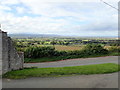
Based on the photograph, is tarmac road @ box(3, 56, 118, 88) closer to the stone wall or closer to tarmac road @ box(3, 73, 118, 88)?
tarmac road @ box(3, 73, 118, 88)

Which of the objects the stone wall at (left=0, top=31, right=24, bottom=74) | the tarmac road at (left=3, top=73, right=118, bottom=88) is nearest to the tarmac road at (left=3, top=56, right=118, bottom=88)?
the tarmac road at (left=3, top=73, right=118, bottom=88)

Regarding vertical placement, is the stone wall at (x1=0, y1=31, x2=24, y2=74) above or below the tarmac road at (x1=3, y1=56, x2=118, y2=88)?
above

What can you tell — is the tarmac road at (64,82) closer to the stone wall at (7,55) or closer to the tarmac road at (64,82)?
the tarmac road at (64,82)

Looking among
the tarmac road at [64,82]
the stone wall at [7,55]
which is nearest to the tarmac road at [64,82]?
the tarmac road at [64,82]

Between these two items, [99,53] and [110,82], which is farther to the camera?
[99,53]

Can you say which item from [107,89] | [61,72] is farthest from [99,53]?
[107,89]

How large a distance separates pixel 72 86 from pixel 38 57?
19.3 m

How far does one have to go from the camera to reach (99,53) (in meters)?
29.1

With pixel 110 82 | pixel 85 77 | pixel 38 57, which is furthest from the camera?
pixel 38 57

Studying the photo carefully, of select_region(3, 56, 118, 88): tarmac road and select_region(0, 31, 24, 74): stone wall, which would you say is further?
select_region(0, 31, 24, 74): stone wall

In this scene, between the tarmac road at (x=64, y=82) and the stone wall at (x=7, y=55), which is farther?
the stone wall at (x=7, y=55)

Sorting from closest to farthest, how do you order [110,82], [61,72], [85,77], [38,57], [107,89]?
[107,89]
[110,82]
[85,77]
[61,72]
[38,57]

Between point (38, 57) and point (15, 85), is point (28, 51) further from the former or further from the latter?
point (15, 85)

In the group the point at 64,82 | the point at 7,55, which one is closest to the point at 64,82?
the point at 64,82
